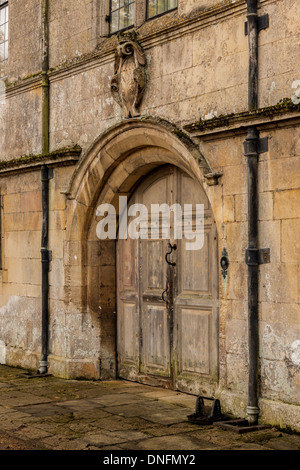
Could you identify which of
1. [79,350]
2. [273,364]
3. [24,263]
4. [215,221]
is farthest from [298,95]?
[24,263]

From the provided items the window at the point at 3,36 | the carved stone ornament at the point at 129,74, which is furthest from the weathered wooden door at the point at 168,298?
the window at the point at 3,36

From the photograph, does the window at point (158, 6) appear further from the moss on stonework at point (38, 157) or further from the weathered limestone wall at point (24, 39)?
the weathered limestone wall at point (24, 39)

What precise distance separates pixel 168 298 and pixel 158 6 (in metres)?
3.05

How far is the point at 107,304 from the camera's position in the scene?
860cm

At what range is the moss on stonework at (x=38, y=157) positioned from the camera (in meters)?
8.52

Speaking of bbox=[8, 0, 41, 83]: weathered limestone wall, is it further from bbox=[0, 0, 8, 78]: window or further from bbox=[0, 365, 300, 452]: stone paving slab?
bbox=[0, 365, 300, 452]: stone paving slab

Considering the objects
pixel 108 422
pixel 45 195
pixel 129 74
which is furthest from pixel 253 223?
pixel 45 195

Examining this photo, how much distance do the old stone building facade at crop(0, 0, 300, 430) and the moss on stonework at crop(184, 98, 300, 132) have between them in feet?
0.06

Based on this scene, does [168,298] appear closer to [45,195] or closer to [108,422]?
[108,422]

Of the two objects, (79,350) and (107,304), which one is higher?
(107,304)

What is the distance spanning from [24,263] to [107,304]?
60.0 inches
